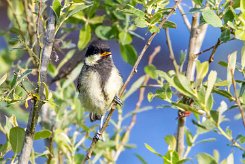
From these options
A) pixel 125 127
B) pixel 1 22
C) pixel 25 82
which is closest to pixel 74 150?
pixel 125 127

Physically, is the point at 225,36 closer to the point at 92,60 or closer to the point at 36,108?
the point at 36,108

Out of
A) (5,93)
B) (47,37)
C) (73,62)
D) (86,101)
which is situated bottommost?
(86,101)

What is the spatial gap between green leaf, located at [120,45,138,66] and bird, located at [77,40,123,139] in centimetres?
17

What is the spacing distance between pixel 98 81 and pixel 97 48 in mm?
157

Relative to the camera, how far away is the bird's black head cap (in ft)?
6.94

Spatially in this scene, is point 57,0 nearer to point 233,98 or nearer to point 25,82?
point 25,82

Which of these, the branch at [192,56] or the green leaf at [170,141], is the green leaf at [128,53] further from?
the green leaf at [170,141]

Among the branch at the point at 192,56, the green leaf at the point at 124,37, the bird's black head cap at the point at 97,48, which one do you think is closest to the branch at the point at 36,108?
the branch at the point at 192,56

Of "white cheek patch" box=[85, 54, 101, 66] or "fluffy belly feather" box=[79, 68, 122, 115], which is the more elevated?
"white cheek patch" box=[85, 54, 101, 66]

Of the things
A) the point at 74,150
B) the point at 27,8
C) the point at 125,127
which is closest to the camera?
the point at 74,150

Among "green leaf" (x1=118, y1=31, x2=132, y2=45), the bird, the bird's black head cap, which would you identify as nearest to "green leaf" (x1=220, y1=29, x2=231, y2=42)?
"green leaf" (x1=118, y1=31, x2=132, y2=45)

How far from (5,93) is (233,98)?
18.0 inches

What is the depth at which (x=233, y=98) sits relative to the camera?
3.56ft

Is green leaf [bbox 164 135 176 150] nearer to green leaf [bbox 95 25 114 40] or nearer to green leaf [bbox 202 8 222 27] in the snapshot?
green leaf [bbox 202 8 222 27]
